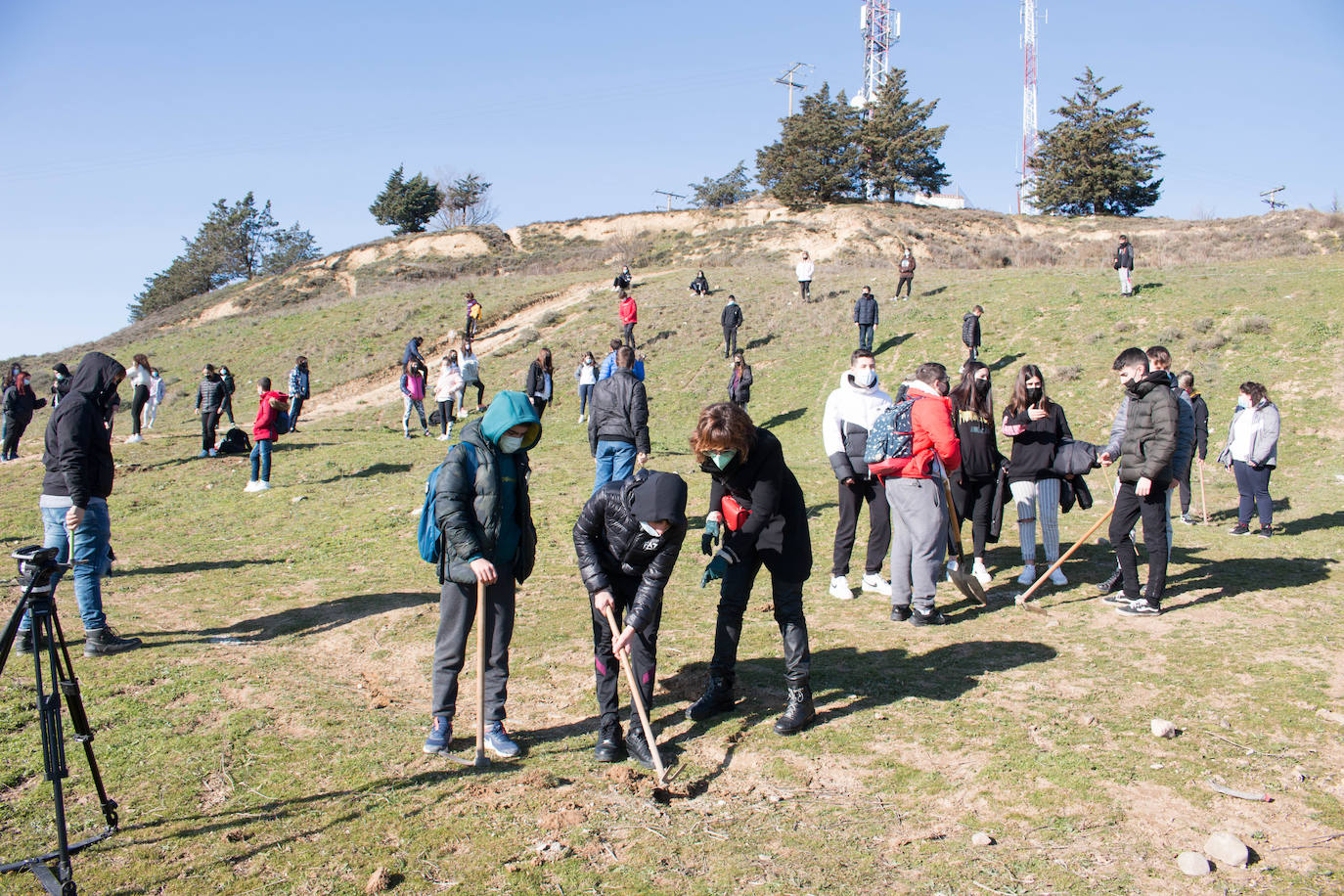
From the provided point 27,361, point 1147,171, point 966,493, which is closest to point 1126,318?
point 966,493

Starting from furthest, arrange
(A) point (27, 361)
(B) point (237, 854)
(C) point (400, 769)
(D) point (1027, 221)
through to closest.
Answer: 1. (D) point (1027, 221)
2. (A) point (27, 361)
3. (C) point (400, 769)
4. (B) point (237, 854)

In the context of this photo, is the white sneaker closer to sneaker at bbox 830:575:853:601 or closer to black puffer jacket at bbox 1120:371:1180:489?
→ sneaker at bbox 830:575:853:601

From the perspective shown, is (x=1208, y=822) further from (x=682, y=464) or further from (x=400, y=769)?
(x=682, y=464)

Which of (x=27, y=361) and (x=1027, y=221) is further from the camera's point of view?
(x=1027, y=221)

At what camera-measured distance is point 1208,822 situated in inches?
138

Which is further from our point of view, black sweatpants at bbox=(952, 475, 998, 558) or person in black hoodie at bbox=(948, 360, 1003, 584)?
black sweatpants at bbox=(952, 475, 998, 558)

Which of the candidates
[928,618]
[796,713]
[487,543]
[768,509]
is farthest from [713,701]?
[928,618]

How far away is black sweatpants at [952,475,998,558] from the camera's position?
24.2ft

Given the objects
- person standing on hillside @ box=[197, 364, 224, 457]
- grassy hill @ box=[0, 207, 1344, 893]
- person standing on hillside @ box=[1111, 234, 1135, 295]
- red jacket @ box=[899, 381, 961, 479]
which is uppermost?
person standing on hillside @ box=[1111, 234, 1135, 295]

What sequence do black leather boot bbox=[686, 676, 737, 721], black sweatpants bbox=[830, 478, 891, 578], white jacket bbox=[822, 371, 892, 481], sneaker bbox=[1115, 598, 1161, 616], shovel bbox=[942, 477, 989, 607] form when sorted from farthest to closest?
black sweatpants bbox=[830, 478, 891, 578] → white jacket bbox=[822, 371, 892, 481] → shovel bbox=[942, 477, 989, 607] → sneaker bbox=[1115, 598, 1161, 616] → black leather boot bbox=[686, 676, 737, 721]

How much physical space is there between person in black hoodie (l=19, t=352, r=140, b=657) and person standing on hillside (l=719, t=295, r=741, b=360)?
16.9 metres

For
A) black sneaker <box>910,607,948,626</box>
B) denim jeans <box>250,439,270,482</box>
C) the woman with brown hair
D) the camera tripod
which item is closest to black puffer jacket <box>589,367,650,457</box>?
black sneaker <box>910,607,948,626</box>

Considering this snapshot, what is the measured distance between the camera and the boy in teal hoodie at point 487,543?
13.8 feet

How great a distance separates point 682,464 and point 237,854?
11.1 meters
